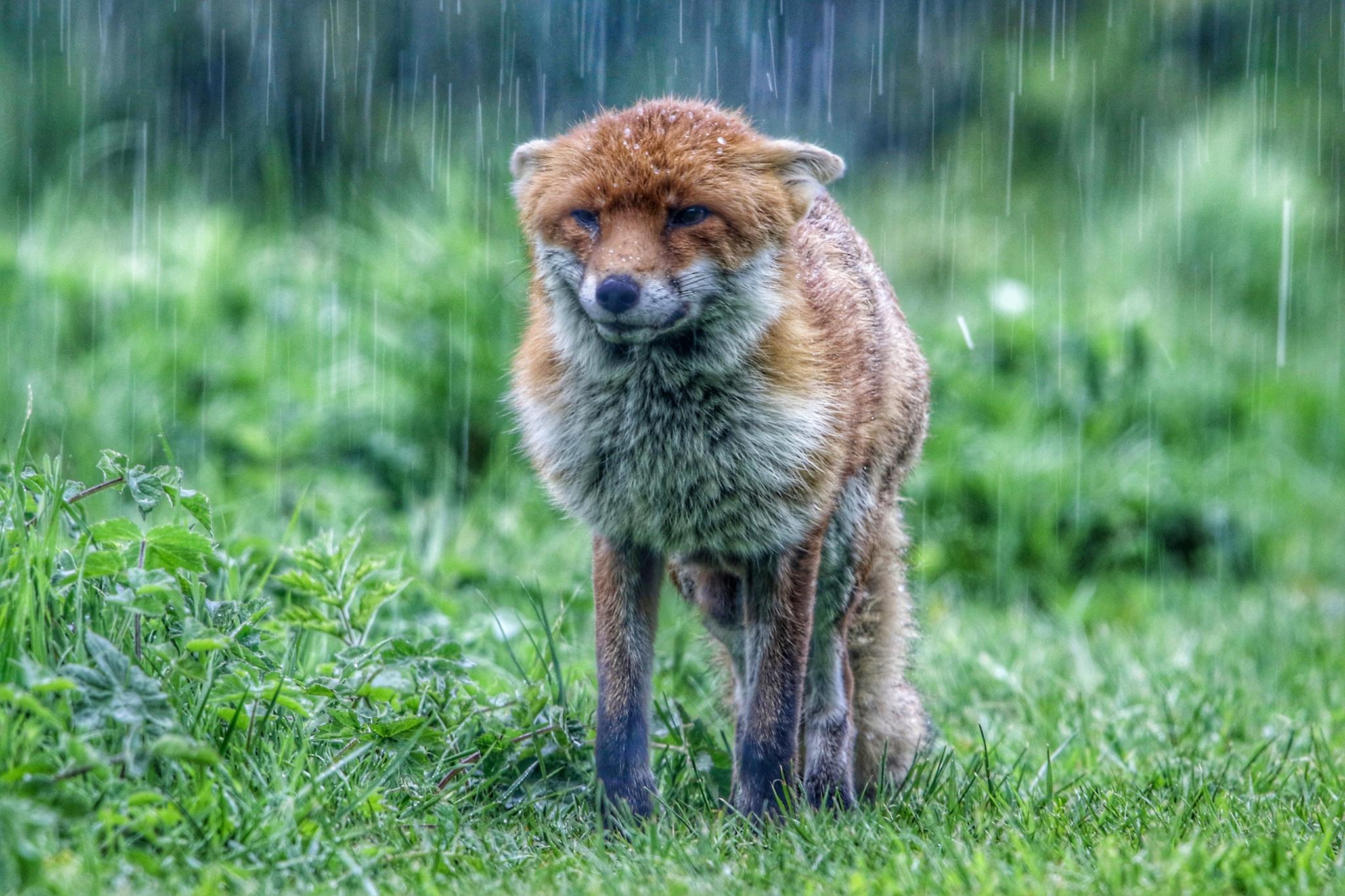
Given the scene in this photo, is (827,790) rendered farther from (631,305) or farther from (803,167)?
(803,167)

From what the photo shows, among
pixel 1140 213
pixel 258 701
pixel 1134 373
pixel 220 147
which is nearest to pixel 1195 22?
pixel 1140 213

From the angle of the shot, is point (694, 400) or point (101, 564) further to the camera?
point (694, 400)

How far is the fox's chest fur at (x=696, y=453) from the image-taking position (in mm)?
3420

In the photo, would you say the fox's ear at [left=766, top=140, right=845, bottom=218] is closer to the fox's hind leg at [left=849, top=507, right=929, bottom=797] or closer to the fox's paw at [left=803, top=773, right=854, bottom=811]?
the fox's hind leg at [left=849, top=507, right=929, bottom=797]

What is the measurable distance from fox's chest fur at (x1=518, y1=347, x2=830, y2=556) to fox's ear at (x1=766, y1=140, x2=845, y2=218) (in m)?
0.49

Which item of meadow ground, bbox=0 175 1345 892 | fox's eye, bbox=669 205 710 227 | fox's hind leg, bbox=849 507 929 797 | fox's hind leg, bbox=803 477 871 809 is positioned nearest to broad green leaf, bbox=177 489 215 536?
meadow ground, bbox=0 175 1345 892

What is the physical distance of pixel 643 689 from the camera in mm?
3525

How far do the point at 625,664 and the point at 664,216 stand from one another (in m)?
1.14

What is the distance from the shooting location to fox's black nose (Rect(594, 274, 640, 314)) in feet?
10.1

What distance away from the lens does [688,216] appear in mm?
3256

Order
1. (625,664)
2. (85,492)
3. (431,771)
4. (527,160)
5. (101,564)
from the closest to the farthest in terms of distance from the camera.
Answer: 1. (101,564)
2. (85,492)
3. (431,771)
4. (625,664)
5. (527,160)

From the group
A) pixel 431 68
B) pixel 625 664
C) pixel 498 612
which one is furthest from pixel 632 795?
pixel 431 68

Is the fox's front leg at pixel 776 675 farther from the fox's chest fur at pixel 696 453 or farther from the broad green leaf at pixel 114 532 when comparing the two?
the broad green leaf at pixel 114 532

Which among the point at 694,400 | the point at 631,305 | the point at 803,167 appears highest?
the point at 803,167
